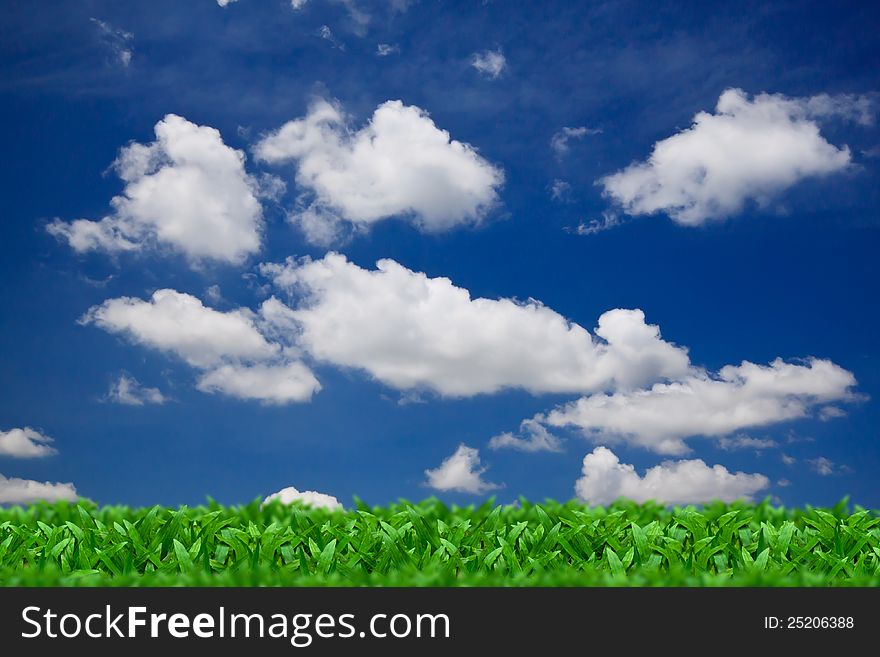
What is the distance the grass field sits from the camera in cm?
394

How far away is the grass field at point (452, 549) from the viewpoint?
3936 mm

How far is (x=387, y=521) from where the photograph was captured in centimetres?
549

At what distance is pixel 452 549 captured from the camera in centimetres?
468

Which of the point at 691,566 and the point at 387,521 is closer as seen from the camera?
the point at 691,566
